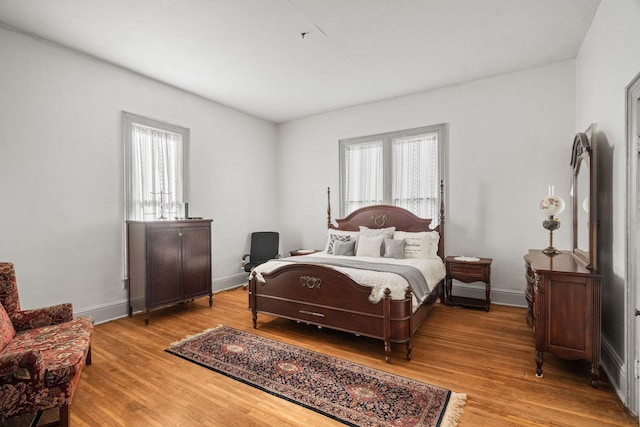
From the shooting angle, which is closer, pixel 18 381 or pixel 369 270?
pixel 18 381

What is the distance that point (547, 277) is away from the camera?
2.38 meters

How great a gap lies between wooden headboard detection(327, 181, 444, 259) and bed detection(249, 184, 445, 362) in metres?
0.09

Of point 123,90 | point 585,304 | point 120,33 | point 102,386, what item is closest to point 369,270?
point 585,304

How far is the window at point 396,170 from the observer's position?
186 inches

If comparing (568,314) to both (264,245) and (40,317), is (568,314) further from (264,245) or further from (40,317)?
(264,245)

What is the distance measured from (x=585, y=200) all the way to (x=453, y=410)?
2.30 m

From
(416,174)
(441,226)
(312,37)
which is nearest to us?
(312,37)

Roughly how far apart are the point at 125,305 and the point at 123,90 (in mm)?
2721

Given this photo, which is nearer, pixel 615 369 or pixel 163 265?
pixel 615 369

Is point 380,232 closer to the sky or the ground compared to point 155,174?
closer to the ground

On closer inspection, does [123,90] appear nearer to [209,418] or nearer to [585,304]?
[209,418]

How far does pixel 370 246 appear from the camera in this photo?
4.19 metres

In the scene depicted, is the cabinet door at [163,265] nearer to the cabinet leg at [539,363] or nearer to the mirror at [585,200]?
the cabinet leg at [539,363]

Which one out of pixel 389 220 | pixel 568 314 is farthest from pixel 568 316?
pixel 389 220
